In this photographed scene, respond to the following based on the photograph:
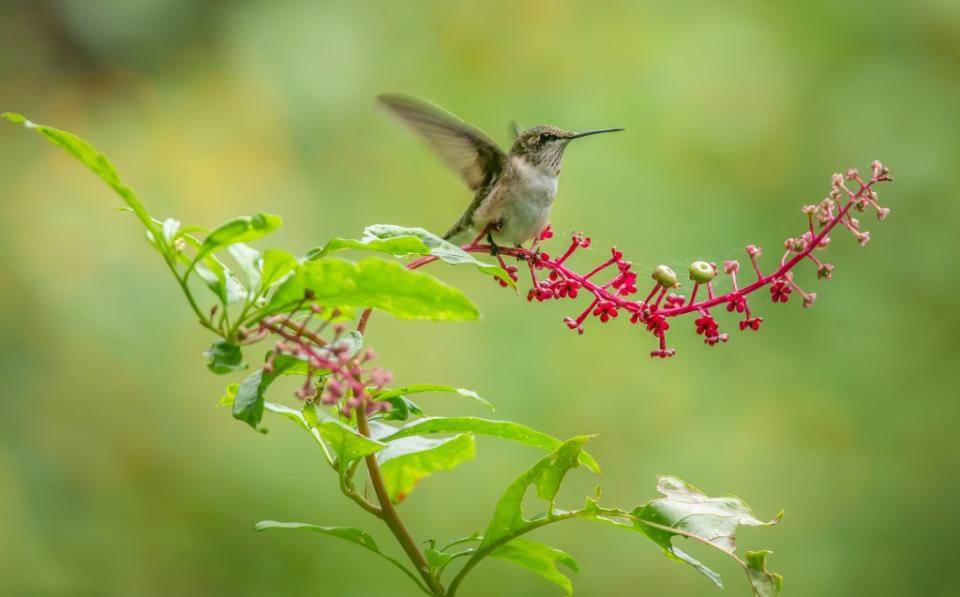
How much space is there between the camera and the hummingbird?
10.1 ft

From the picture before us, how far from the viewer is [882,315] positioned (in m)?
5.55

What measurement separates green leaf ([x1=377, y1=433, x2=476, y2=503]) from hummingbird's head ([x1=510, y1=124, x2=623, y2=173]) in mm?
1476

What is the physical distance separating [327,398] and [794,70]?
5.04 m

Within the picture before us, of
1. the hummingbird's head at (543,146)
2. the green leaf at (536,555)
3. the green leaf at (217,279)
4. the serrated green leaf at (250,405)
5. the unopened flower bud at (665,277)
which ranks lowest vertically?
the green leaf at (536,555)

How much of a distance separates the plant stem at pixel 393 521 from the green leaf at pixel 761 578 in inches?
22.5

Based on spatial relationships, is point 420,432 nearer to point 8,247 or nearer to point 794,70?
point 8,247

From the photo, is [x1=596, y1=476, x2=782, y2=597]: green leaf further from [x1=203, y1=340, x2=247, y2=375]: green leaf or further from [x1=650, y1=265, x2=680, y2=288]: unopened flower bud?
[x1=203, y1=340, x2=247, y2=375]: green leaf

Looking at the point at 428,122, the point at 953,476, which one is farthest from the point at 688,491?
the point at 953,476

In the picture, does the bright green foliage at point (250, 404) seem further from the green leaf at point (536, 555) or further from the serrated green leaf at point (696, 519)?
the serrated green leaf at point (696, 519)

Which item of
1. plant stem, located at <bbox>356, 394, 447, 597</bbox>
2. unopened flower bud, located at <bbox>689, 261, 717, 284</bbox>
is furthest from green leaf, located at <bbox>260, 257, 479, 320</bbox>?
unopened flower bud, located at <bbox>689, 261, 717, 284</bbox>

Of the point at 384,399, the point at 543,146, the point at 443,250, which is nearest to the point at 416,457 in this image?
the point at 384,399

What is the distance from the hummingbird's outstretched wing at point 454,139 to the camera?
9.71 ft

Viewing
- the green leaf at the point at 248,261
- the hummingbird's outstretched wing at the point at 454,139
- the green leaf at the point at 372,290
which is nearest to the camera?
the green leaf at the point at 372,290

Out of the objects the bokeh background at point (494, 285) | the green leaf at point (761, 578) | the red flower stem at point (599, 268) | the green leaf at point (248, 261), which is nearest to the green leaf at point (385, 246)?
the green leaf at point (248, 261)
